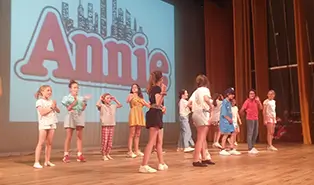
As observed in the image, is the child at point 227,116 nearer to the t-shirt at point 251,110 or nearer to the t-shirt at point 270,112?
the t-shirt at point 251,110

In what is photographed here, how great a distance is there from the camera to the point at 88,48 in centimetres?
811

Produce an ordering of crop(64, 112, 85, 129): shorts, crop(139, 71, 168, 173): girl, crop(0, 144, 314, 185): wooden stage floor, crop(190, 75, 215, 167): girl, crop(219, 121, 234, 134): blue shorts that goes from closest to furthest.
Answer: crop(0, 144, 314, 185): wooden stage floor
crop(139, 71, 168, 173): girl
crop(190, 75, 215, 167): girl
crop(64, 112, 85, 129): shorts
crop(219, 121, 234, 134): blue shorts

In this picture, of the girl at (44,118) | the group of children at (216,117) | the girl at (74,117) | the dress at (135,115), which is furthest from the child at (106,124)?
the group of children at (216,117)

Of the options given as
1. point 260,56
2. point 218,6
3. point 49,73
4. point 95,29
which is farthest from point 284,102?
point 49,73

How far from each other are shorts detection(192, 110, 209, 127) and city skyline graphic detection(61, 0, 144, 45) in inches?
157

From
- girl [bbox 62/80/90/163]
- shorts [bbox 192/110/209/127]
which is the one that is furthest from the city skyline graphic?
shorts [bbox 192/110/209/127]

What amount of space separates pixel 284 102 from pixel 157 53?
3.87 m

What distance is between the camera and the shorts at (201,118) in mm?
4695

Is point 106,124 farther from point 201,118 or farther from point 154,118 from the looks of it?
point 154,118

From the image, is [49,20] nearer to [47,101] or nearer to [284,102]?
[47,101]

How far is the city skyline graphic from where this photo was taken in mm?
7801

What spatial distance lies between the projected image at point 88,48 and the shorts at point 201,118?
11.6ft

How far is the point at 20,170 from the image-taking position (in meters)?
4.58

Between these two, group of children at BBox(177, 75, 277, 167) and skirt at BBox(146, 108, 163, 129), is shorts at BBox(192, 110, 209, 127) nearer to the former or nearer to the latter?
group of children at BBox(177, 75, 277, 167)
